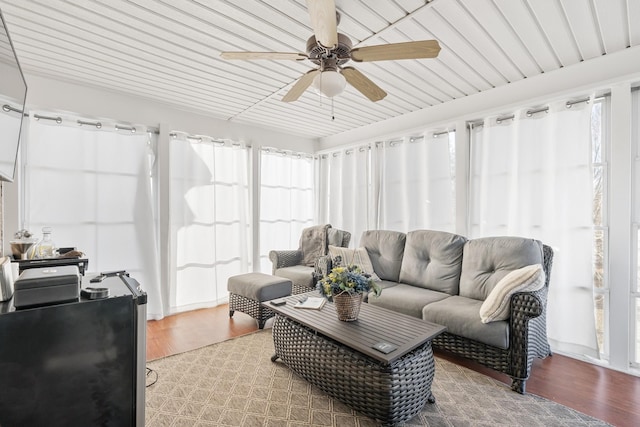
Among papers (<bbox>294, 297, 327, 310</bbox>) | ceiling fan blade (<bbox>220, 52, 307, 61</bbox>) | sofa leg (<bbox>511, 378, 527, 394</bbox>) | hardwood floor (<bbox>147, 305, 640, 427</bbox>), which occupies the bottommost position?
hardwood floor (<bbox>147, 305, 640, 427</bbox>)

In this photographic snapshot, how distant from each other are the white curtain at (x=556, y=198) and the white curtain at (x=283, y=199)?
2.79 meters

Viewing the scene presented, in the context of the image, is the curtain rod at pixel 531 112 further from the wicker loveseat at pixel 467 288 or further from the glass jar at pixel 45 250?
the glass jar at pixel 45 250

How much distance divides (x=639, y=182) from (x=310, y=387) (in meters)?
2.92

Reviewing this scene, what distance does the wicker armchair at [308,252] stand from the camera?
3.88m

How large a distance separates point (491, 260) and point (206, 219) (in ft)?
10.8

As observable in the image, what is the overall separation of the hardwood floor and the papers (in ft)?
3.27

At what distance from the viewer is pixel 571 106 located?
2.57 meters

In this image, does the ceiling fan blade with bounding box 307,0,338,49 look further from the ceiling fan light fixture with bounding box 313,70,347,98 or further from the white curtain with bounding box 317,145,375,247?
the white curtain with bounding box 317,145,375,247

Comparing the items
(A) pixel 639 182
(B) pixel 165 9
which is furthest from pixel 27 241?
(A) pixel 639 182

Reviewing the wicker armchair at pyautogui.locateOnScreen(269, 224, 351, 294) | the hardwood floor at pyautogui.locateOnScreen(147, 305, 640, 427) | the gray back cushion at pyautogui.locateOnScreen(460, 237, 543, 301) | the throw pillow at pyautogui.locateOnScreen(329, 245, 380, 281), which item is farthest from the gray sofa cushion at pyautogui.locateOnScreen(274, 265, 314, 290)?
the gray back cushion at pyautogui.locateOnScreen(460, 237, 543, 301)

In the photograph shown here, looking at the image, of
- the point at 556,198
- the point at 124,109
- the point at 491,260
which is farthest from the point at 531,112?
the point at 124,109

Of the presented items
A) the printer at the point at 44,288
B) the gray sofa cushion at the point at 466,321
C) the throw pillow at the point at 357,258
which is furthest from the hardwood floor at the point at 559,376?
the printer at the point at 44,288

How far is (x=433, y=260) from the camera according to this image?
3.08m

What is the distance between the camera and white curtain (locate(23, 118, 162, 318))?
2861 millimetres
